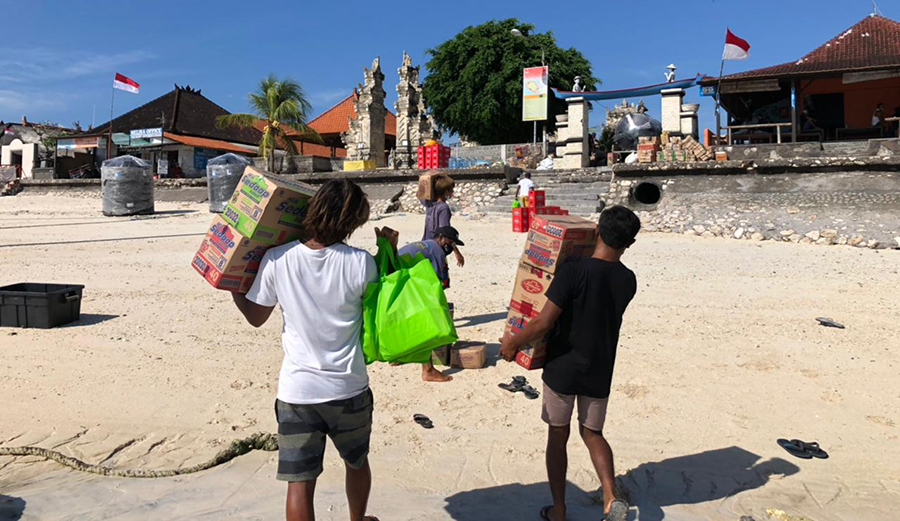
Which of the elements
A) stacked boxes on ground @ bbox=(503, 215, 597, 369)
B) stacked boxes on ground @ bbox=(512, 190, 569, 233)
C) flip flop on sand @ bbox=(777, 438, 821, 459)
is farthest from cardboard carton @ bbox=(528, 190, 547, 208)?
stacked boxes on ground @ bbox=(503, 215, 597, 369)

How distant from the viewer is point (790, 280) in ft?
28.4

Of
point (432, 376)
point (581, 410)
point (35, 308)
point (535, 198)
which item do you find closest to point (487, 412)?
point (432, 376)

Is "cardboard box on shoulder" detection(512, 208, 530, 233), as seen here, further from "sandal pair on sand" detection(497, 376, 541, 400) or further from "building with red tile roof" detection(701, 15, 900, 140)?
"sandal pair on sand" detection(497, 376, 541, 400)

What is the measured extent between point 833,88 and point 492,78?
1760 centimetres

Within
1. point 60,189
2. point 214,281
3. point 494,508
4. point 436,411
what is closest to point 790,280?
point 436,411

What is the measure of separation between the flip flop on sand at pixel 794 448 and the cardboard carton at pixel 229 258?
10.8ft

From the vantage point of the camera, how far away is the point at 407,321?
2322 mm

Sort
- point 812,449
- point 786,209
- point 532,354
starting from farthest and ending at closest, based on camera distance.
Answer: point 786,209 < point 812,449 < point 532,354

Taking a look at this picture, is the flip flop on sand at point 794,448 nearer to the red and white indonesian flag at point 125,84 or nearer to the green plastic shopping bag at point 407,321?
the green plastic shopping bag at point 407,321

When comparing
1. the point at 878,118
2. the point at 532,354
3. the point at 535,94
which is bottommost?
the point at 532,354

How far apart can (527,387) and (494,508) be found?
1764 mm

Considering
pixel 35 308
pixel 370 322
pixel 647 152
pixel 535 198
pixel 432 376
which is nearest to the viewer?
pixel 370 322

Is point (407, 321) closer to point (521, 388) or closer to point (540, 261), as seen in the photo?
point (540, 261)

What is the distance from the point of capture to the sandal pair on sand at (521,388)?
4.64 meters
